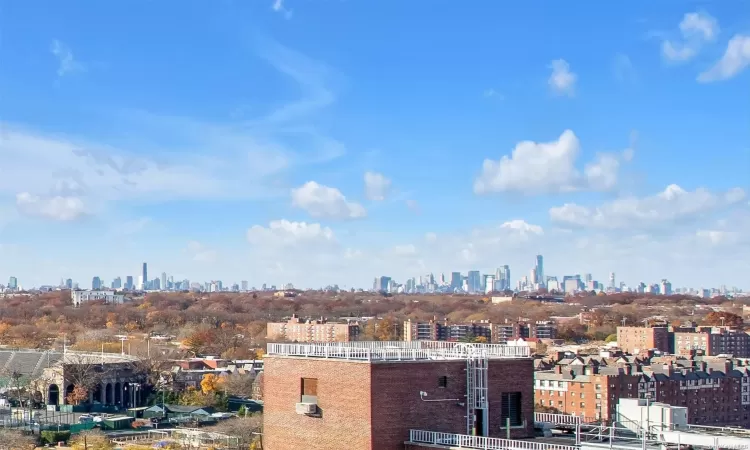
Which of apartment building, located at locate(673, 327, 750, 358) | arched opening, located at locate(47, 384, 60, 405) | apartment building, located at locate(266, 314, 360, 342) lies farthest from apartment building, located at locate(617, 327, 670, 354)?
arched opening, located at locate(47, 384, 60, 405)

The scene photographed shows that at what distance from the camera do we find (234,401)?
80875 millimetres

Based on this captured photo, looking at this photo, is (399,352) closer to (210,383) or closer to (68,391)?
(68,391)

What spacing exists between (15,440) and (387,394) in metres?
39.1

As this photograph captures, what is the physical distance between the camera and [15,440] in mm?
56969

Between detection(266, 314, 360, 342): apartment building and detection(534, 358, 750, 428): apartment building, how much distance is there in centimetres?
6886

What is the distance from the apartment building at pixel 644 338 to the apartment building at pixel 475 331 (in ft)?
63.1

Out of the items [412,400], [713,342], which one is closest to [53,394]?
[412,400]

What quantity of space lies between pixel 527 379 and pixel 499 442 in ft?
11.7

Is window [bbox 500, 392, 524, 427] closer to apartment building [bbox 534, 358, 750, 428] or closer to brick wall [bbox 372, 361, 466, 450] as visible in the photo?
brick wall [bbox 372, 361, 466, 450]

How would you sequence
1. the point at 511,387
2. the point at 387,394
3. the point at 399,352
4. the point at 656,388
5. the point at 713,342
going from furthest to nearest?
the point at 713,342, the point at 656,388, the point at 511,387, the point at 399,352, the point at 387,394

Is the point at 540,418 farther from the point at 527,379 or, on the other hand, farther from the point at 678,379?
the point at 678,379

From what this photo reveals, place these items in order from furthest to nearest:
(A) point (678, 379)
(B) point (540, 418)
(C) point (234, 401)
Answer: (A) point (678, 379)
(C) point (234, 401)
(B) point (540, 418)

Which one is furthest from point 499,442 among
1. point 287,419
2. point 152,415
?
point 152,415

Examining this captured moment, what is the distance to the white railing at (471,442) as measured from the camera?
23359mm
